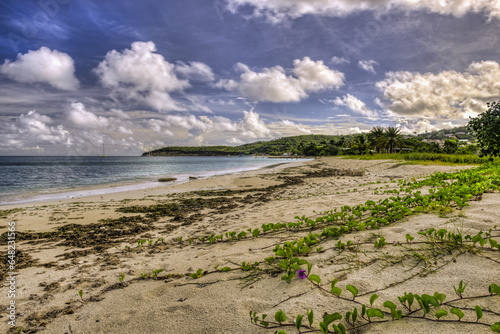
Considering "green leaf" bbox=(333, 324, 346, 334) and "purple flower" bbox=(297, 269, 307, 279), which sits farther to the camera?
"purple flower" bbox=(297, 269, 307, 279)

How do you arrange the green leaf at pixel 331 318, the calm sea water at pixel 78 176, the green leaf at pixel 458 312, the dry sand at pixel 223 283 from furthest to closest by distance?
1. the calm sea water at pixel 78 176
2. the dry sand at pixel 223 283
3. the green leaf at pixel 331 318
4. the green leaf at pixel 458 312

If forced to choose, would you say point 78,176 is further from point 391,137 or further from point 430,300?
point 391,137

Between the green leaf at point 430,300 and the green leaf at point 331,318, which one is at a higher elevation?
the green leaf at point 430,300

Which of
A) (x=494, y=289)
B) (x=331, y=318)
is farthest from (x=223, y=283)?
(x=494, y=289)

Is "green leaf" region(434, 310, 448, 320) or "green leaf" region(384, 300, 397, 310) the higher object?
"green leaf" region(434, 310, 448, 320)

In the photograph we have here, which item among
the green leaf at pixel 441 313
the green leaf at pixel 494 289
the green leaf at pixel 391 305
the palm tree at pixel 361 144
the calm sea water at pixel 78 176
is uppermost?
the palm tree at pixel 361 144

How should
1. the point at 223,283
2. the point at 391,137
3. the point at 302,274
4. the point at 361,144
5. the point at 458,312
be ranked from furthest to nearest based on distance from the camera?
the point at 361,144 < the point at 391,137 < the point at 223,283 < the point at 302,274 < the point at 458,312

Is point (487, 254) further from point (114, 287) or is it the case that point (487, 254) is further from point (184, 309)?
point (114, 287)

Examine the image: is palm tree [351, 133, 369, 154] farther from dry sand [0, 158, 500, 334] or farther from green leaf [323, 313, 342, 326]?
green leaf [323, 313, 342, 326]

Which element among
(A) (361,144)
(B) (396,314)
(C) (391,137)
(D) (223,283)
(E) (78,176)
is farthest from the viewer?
(A) (361,144)

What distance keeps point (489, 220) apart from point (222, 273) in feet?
13.7

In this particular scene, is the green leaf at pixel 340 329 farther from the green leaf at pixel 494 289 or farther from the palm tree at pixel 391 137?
the palm tree at pixel 391 137

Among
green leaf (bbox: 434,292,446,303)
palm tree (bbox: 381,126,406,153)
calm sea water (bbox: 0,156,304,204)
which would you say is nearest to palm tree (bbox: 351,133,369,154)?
palm tree (bbox: 381,126,406,153)

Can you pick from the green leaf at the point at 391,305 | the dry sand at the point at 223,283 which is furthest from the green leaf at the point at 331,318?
the green leaf at the point at 391,305
